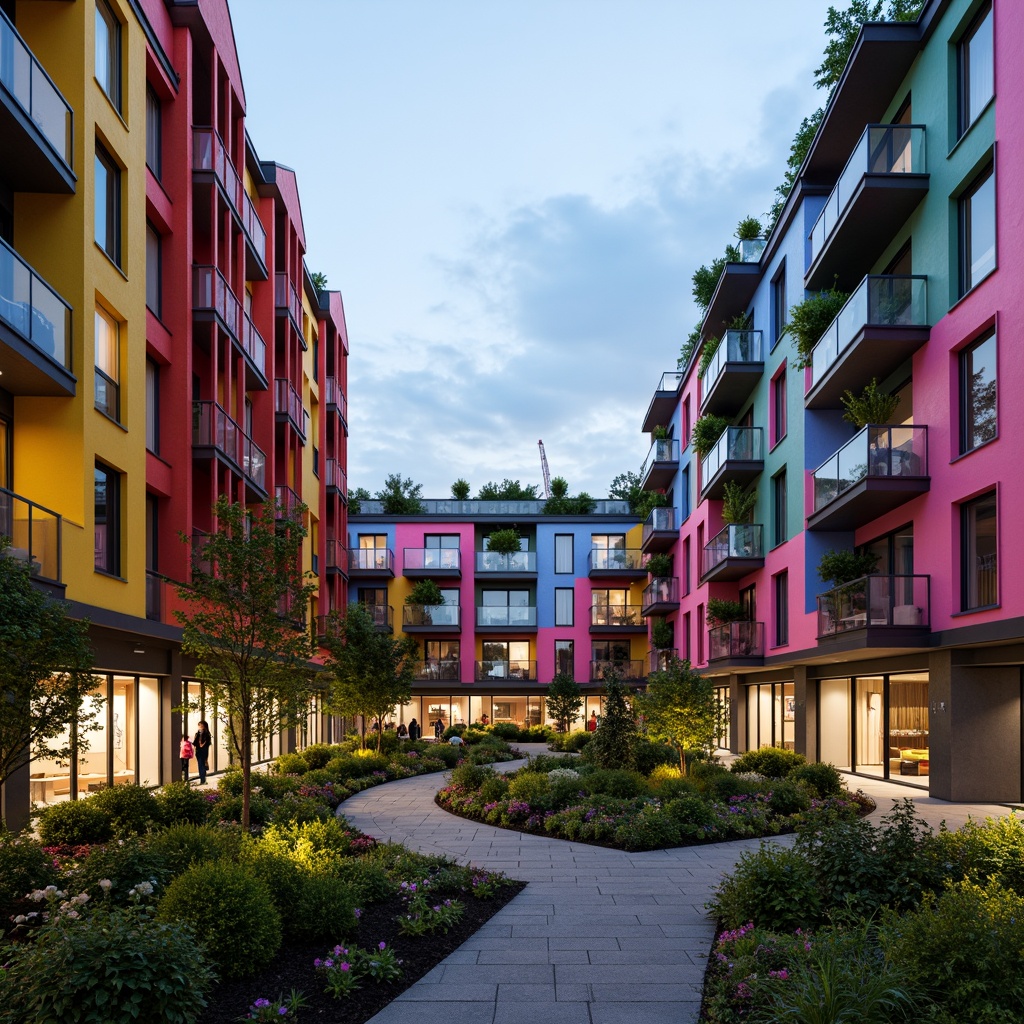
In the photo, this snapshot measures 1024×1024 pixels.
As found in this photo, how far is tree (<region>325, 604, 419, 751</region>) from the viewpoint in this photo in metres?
28.0

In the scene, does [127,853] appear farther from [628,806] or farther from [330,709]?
[330,709]

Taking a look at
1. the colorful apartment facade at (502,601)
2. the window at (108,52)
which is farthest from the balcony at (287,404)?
the colorful apartment facade at (502,601)

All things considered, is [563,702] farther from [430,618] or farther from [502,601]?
[502,601]

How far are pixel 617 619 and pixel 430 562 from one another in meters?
10.4

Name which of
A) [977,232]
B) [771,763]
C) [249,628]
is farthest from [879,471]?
[249,628]

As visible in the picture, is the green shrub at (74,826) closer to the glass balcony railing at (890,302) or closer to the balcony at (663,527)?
the glass balcony railing at (890,302)

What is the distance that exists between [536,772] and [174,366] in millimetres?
11945

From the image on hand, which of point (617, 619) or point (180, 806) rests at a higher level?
point (617, 619)

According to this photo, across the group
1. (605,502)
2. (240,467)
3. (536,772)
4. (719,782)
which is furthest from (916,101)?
(605,502)

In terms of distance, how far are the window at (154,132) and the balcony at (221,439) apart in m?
5.29

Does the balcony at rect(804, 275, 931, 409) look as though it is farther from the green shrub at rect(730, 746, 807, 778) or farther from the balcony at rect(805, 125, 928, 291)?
the green shrub at rect(730, 746, 807, 778)

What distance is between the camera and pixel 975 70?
1745 cm

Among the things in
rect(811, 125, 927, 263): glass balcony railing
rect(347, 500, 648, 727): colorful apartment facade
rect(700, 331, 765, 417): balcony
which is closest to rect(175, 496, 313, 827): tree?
rect(811, 125, 927, 263): glass balcony railing

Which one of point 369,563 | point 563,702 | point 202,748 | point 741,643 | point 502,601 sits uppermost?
point 369,563
